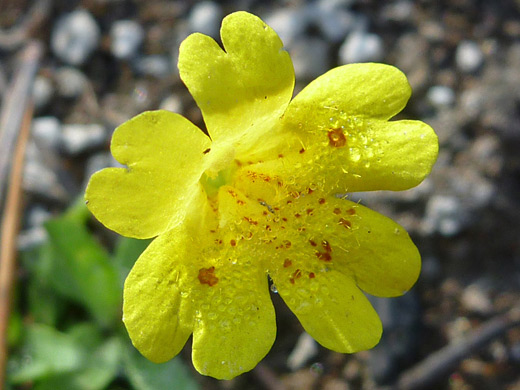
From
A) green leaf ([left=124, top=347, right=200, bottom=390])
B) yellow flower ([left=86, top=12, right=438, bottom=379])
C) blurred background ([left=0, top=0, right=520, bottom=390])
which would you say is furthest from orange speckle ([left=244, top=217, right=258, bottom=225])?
green leaf ([left=124, top=347, right=200, bottom=390])

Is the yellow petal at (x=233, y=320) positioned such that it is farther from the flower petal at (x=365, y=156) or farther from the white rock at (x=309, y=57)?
the white rock at (x=309, y=57)

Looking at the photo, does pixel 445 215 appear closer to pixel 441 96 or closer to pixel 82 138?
pixel 441 96

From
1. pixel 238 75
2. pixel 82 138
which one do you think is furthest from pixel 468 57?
pixel 82 138

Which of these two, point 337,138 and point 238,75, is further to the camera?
point 337,138

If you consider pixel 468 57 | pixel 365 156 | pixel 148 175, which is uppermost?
pixel 148 175

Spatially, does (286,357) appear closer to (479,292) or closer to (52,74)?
(479,292)

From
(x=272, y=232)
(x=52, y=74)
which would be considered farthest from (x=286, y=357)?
(x=52, y=74)

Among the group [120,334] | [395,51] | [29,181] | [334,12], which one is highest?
[334,12]
